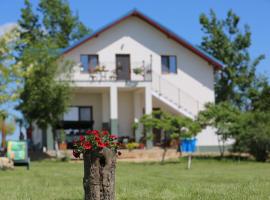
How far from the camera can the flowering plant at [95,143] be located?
778 centimetres

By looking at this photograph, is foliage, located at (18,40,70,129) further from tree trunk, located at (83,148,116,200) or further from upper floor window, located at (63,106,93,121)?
tree trunk, located at (83,148,116,200)

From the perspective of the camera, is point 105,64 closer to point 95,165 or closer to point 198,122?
point 198,122

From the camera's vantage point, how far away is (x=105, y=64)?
29.5 m

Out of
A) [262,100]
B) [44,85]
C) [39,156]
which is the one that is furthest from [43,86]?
[262,100]

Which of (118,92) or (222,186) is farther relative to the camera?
(118,92)

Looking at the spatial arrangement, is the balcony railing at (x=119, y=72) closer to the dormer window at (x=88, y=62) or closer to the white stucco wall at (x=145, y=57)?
the white stucco wall at (x=145, y=57)

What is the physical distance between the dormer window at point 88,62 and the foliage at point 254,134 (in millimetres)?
9420

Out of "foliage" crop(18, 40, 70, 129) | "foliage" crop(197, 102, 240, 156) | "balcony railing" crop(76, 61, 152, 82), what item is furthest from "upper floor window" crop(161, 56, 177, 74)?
"foliage" crop(18, 40, 70, 129)

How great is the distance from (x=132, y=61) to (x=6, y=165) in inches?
532

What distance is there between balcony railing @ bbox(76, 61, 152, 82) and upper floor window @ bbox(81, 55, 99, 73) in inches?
10.4

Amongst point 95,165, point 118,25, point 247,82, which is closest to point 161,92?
point 118,25

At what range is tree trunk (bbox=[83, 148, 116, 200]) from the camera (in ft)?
25.2

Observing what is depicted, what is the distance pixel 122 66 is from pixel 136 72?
1736 millimetres

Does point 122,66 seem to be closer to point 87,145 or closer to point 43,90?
point 43,90
